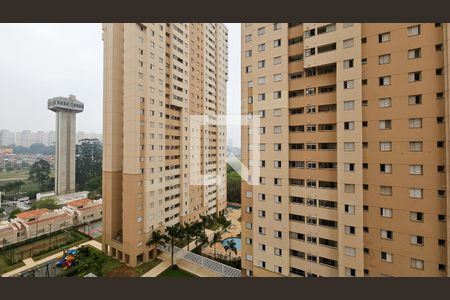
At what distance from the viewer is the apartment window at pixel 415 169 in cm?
428

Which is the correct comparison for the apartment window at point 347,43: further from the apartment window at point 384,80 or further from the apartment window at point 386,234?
the apartment window at point 386,234

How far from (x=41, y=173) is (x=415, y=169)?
88.4 ft

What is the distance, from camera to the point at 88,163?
73.6 feet

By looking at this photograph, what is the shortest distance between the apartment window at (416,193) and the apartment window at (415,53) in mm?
2773

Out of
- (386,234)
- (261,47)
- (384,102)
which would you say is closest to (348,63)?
(384,102)

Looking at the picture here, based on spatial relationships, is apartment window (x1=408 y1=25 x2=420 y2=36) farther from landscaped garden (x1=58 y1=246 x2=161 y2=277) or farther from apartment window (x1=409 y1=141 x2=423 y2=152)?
landscaped garden (x1=58 y1=246 x2=161 y2=277)

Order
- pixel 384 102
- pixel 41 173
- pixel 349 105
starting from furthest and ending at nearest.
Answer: pixel 41 173
pixel 349 105
pixel 384 102

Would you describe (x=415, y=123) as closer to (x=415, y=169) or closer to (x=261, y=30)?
(x=415, y=169)

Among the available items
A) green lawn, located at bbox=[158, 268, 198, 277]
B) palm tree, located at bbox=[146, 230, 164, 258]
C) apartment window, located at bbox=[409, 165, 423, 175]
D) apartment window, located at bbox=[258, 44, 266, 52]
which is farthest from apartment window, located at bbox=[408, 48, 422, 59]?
palm tree, located at bbox=[146, 230, 164, 258]

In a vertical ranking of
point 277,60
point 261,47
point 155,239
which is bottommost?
point 155,239

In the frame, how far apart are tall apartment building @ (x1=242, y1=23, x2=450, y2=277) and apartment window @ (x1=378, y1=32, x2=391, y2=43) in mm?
18

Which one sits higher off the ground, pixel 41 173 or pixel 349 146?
pixel 349 146

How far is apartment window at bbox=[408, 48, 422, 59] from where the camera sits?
169 inches

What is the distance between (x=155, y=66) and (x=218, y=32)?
867cm
